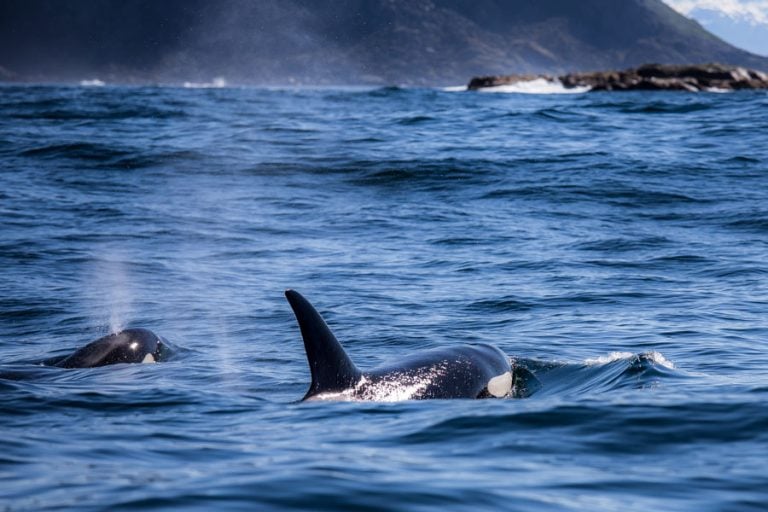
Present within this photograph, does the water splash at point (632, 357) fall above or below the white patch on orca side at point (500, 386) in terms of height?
above

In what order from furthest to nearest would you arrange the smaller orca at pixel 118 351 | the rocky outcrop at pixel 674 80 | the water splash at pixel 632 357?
the rocky outcrop at pixel 674 80 < the smaller orca at pixel 118 351 < the water splash at pixel 632 357

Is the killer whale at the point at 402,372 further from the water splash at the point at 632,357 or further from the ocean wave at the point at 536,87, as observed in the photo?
the ocean wave at the point at 536,87

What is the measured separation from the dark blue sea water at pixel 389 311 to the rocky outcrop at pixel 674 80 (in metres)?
47.3

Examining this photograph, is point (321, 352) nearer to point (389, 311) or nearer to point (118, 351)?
point (118, 351)

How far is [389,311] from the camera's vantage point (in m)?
12.5

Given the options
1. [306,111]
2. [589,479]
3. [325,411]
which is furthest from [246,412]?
[306,111]

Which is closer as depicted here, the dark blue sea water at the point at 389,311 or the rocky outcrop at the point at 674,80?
the dark blue sea water at the point at 389,311

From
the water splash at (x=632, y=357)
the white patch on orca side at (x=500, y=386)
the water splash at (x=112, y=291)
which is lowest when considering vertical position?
the white patch on orca side at (x=500, y=386)

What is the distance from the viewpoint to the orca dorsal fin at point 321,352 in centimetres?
746

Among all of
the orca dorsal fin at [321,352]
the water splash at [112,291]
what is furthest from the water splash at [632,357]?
the water splash at [112,291]

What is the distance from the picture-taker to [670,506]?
5047mm

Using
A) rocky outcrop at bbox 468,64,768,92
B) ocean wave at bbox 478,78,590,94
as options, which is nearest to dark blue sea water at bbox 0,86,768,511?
rocky outcrop at bbox 468,64,768,92

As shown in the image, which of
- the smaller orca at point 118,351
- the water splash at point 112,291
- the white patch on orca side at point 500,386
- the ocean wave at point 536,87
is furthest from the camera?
the ocean wave at point 536,87

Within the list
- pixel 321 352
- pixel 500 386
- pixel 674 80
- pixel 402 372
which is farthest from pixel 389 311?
pixel 674 80
